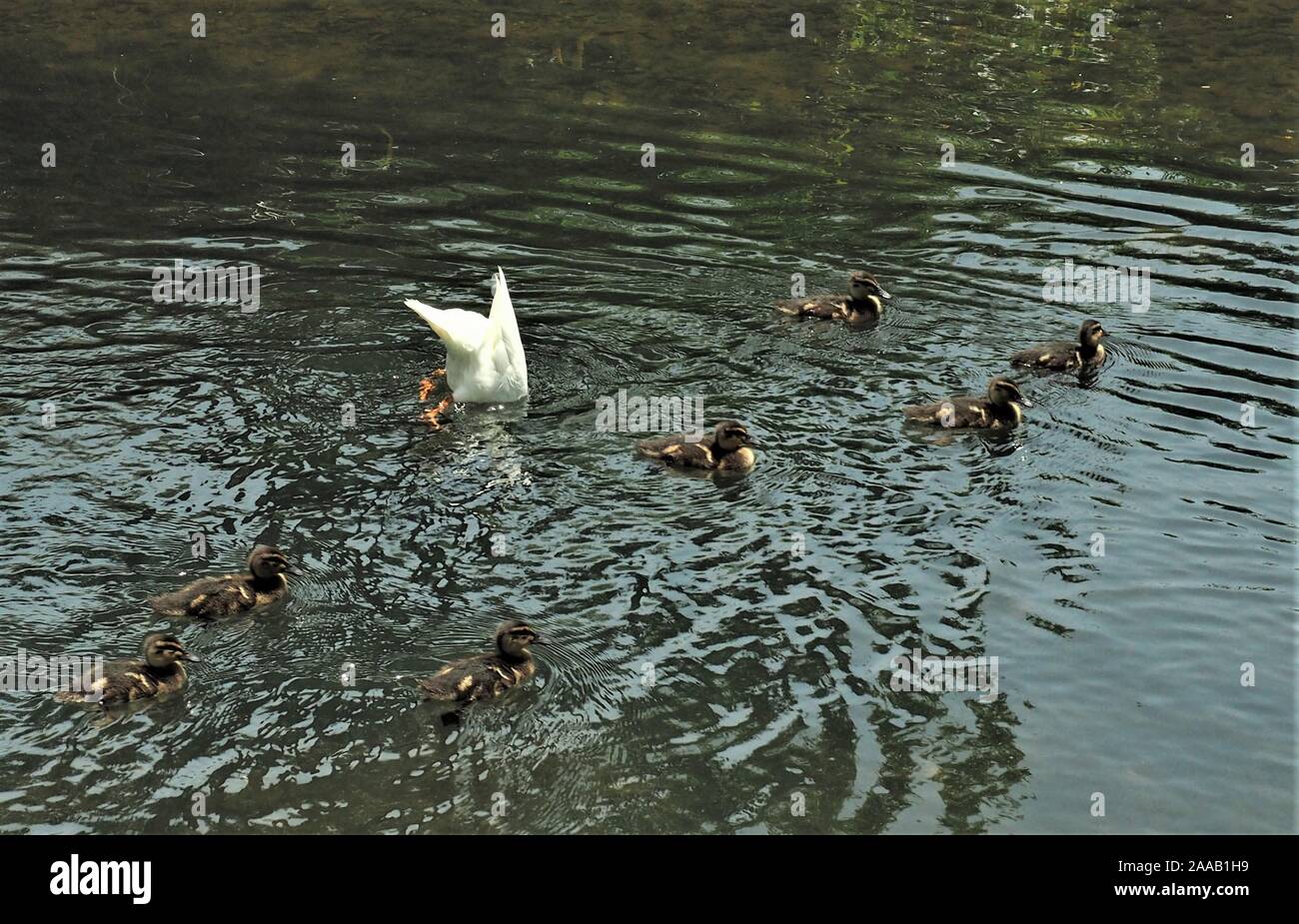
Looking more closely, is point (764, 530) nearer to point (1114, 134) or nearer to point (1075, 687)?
point (1075, 687)

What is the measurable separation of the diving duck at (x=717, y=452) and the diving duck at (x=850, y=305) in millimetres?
2497

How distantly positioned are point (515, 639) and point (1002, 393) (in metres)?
4.73

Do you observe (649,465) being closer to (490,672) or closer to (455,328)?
(455,328)

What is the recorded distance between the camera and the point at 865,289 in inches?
528

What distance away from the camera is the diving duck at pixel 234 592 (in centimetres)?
913

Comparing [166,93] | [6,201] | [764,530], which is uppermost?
[166,93]

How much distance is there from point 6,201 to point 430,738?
400 inches

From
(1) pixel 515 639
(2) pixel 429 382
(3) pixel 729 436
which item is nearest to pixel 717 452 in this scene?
(3) pixel 729 436

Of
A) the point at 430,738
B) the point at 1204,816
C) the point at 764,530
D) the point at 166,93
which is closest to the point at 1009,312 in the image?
the point at 764,530

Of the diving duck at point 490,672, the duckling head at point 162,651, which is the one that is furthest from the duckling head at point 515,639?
the duckling head at point 162,651

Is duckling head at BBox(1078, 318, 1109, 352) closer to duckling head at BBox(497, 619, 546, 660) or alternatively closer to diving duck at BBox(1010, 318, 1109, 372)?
diving duck at BBox(1010, 318, 1109, 372)

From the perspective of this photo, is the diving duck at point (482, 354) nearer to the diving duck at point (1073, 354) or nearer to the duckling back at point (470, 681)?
the duckling back at point (470, 681)

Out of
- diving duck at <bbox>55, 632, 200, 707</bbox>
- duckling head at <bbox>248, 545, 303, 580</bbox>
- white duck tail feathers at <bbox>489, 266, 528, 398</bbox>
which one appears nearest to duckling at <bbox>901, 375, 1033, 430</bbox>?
white duck tail feathers at <bbox>489, 266, 528, 398</bbox>

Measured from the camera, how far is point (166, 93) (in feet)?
64.9
